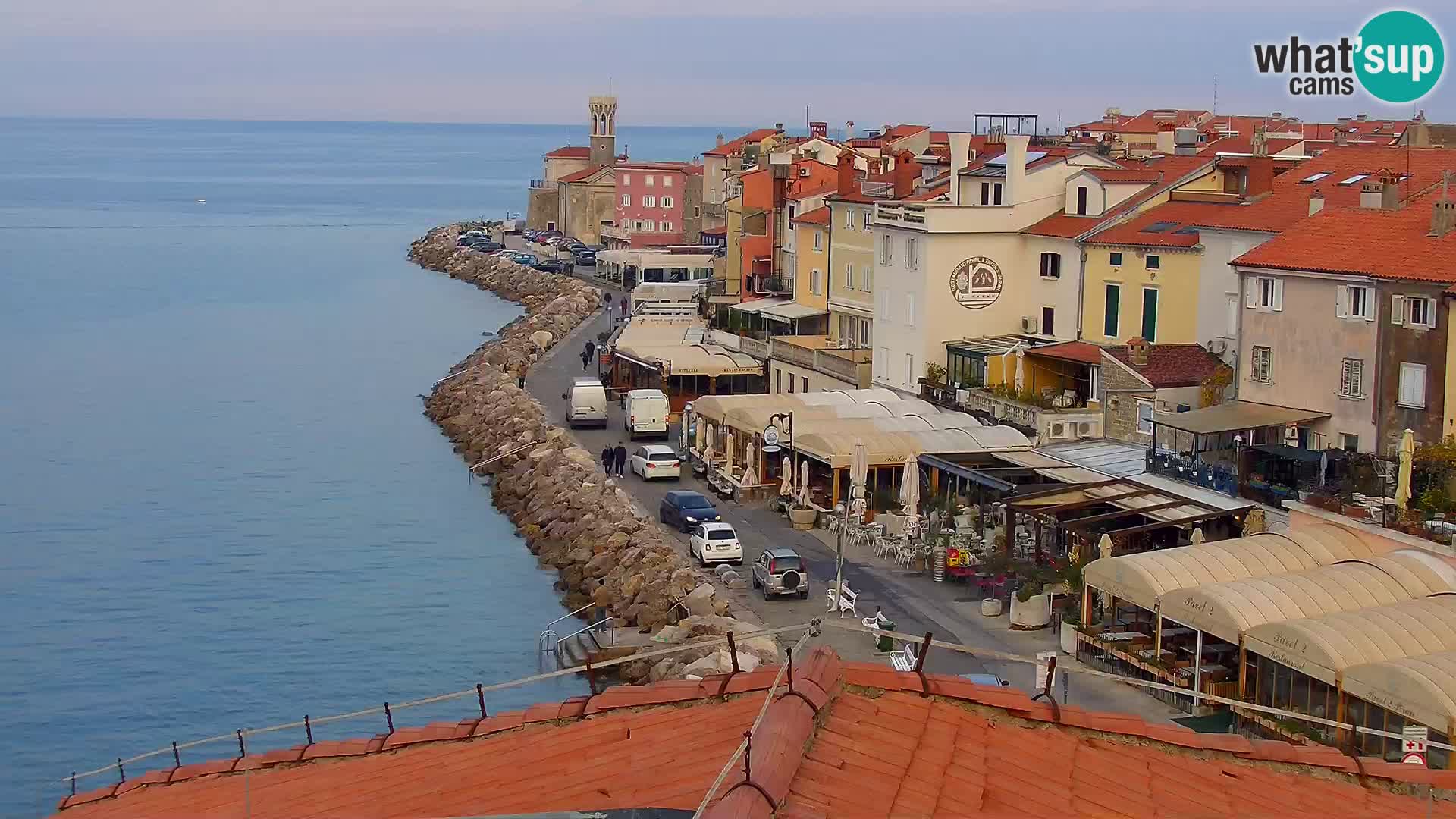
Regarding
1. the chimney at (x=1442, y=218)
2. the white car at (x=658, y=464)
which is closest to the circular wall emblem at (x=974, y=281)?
the white car at (x=658, y=464)

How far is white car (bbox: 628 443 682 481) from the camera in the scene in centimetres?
4000

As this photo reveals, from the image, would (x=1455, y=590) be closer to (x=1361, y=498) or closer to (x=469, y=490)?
(x=1361, y=498)

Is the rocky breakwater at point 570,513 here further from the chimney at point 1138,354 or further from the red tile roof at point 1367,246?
the red tile roof at point 1367,246

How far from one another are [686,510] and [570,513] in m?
4.96

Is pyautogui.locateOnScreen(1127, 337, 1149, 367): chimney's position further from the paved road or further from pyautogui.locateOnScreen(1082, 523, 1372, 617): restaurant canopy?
pyautogui.locateOnScreen(1082, 523, 1372, 617): restaurant canopy

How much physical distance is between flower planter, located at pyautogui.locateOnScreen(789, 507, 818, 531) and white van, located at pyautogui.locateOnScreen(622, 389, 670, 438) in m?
11.7

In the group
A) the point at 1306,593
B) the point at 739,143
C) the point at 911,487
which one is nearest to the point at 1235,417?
the point at 911,487

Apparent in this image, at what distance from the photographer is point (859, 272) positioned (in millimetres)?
47969

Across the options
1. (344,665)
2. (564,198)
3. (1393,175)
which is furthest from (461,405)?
(564,198)

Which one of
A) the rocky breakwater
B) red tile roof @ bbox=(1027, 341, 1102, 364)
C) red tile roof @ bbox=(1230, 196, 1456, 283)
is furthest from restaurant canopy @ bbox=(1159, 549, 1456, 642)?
red tile roof @ bbox=(1027, 341, 1102, 364)

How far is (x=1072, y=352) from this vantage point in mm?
37281

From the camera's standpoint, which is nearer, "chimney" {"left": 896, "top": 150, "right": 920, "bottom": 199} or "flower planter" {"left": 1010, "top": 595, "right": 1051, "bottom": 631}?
"flower planter" {"left": 1010, "top": 595, "right": 1051, "bottom": 631}

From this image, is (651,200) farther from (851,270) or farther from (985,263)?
(985,263)

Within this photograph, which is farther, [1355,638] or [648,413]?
[648,413]
